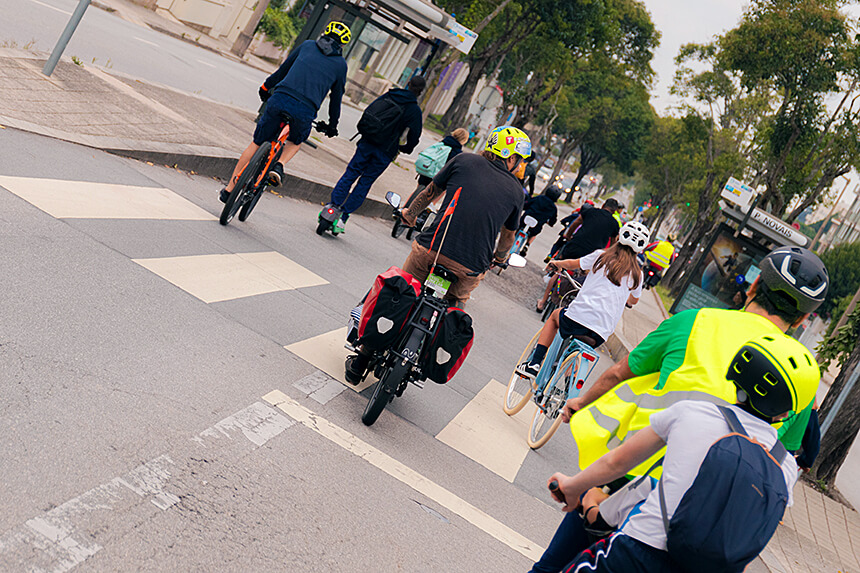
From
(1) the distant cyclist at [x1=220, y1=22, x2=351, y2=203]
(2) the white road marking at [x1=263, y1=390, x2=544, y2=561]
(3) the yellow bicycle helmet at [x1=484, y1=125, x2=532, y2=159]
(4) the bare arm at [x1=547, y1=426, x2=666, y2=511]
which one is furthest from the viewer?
(1) the distant cyclist at [x1=220, y1=22, x2=351, y2=203]

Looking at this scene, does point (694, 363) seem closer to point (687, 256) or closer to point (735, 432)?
point (735, 432)

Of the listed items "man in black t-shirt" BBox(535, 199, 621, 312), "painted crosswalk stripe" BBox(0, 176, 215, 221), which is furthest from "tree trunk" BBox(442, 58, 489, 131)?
"painted crosswalk stripe" BBox(0, 176, 215, 221)

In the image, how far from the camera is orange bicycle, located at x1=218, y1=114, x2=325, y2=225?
809 centimetres

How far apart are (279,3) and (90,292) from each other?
126ft

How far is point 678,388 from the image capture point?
9.21 ft

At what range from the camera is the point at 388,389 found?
197 inches

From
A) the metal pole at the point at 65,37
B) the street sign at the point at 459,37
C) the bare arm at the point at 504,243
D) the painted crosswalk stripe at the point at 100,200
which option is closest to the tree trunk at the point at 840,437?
the bare arm at the point at 504,243

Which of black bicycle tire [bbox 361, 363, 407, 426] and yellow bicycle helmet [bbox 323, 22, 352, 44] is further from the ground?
yellow bicycle helmet [bbox 323, 22, 352, 44]

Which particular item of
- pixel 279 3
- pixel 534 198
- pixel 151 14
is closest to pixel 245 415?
pixel 534 198

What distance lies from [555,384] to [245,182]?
3485 millimetres

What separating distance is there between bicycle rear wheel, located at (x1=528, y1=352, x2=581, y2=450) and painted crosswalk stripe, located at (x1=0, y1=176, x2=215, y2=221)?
358 centimetres

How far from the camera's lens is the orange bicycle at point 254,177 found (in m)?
8.09

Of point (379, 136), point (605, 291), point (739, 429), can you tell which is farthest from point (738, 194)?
point (739, 429)

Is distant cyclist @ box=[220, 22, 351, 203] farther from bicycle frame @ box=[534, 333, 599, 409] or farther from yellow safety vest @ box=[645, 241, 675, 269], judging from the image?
yellow safety vest @ box=[645, 241, 675, 269]
